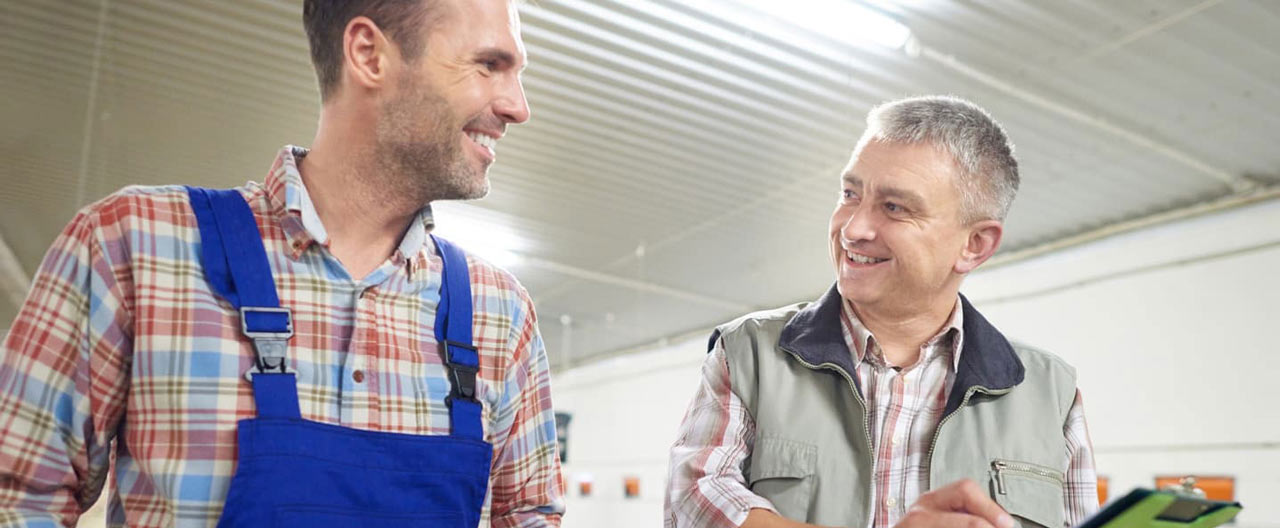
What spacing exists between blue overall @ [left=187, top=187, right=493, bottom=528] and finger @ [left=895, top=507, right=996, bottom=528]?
0.61m

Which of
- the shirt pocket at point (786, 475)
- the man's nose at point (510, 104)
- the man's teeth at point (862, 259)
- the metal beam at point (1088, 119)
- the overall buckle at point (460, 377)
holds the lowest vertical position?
the shirt pocket at point (786, 475)

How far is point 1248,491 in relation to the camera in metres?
7.43

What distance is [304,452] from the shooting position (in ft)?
4.14

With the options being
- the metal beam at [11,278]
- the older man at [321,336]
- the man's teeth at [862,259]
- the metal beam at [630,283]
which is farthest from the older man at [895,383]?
the metal beam at [11,278]

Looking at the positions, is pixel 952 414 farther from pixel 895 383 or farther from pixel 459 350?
pixel 459 350

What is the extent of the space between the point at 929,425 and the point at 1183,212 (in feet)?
24.9

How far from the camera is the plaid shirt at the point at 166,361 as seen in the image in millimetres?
1245

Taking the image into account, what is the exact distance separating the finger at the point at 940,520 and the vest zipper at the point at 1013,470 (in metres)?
0.40

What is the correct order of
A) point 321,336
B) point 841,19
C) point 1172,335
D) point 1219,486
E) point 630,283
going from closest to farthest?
point 321,336, point 841,19, point 1219,486, point 1172,335, point 630,283

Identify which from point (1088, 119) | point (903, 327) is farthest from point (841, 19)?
point (903, 327)

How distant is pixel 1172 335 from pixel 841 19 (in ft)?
14.2

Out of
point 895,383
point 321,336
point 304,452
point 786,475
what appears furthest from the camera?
point 895,383

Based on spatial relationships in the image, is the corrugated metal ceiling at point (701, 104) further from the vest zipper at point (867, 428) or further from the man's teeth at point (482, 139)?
the man's teeth at point (482, 139)

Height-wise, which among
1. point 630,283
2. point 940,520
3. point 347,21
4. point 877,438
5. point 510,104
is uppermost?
point 630,283
